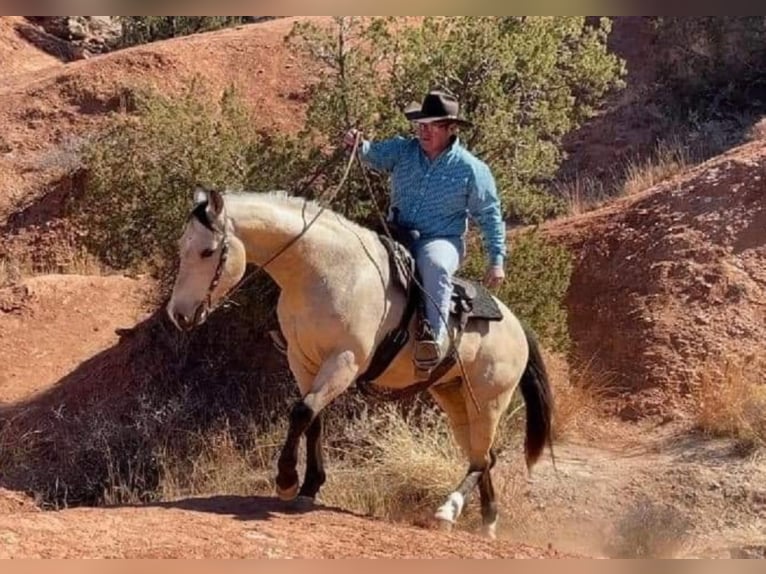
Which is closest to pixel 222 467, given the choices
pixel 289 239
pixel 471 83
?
pixel 289 239

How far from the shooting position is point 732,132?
20.6 m

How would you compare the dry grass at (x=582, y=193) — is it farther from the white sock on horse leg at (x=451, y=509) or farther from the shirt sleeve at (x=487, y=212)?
the white sock on horse leg at (x=451, y=509)

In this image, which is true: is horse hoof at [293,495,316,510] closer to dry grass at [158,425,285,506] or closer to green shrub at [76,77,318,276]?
dry grass at [158,425,285,506]

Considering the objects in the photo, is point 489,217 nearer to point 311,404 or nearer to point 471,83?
point 311,404

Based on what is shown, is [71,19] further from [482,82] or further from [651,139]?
[482,82]

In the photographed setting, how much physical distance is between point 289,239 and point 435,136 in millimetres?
1359

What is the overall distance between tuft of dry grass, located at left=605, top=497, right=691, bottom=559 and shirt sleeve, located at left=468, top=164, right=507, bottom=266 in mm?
2540

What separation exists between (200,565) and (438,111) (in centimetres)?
337

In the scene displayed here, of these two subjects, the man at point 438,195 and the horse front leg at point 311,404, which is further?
the man at point 438,195

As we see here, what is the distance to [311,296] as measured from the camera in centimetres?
717

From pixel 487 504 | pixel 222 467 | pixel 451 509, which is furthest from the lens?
pixel 222 467

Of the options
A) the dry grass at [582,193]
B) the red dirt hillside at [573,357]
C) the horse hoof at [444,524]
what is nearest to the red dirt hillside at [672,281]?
the red dirt hillside at [573,357]

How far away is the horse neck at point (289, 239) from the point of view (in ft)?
23.1

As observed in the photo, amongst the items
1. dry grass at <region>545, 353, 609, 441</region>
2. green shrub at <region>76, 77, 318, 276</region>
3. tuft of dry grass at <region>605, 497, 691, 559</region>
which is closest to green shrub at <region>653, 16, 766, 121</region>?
dry grass at <region>545, 353, 609, 441</region>
